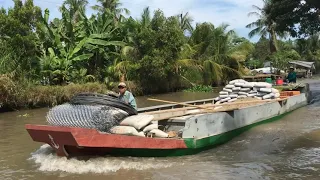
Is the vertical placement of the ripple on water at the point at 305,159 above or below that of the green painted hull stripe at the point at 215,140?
below

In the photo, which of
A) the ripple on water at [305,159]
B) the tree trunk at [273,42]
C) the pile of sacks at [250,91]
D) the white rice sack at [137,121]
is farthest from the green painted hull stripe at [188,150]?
the tree trunk at [273,42]

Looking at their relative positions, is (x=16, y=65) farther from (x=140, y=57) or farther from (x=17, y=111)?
(x=140, y=57)

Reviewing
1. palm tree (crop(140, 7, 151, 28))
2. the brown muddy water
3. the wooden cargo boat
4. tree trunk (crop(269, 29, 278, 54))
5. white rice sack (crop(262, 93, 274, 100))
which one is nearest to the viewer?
the wooden cargo boat

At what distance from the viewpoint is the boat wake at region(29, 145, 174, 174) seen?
21.4 feet

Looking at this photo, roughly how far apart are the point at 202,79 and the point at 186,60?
2.90m

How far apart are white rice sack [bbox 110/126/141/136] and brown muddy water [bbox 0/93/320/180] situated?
0.50 metres

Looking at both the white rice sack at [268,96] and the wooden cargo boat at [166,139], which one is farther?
the white rice sack at [268,96]

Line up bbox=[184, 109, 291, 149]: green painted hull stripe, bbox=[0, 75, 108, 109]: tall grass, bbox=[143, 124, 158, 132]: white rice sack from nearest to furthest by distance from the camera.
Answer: bbox=[143, 124, 158, 132]: white rice sack, bbox=[184, 109, 291, 149]: green painted hull stripe, bbox=[0, 75, 108, 109]: tall grass

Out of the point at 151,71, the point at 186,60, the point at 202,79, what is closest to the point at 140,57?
the point at 151,71

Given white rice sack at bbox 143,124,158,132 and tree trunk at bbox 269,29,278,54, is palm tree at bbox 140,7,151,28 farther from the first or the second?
tree trunk at bbox 269,29,278,54

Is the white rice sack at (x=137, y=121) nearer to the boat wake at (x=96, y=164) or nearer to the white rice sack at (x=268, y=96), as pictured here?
the boat wake at (x=96, y=164)

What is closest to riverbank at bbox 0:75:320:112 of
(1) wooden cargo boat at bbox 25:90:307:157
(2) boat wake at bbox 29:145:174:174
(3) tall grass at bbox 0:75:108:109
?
(3) tall grass at bbox 0:75:108:109

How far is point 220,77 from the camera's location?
27.8 meters

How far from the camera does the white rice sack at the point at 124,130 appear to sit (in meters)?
6.77
